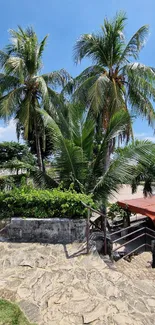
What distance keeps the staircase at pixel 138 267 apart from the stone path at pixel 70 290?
175 centimetres

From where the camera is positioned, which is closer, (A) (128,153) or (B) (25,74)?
(A) (128,153)

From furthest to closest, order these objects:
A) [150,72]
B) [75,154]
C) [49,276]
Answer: [150,72]
[75,154]
[49,276]

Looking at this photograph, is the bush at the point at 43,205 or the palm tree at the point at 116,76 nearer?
the bush at the point at 43,205

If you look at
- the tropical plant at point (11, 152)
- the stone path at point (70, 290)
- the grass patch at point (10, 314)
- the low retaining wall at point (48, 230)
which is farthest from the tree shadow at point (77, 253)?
the tropical plant at point (11, 152)

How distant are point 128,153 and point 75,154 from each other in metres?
1.54

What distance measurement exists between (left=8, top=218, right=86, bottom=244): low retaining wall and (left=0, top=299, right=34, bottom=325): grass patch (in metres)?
1.87

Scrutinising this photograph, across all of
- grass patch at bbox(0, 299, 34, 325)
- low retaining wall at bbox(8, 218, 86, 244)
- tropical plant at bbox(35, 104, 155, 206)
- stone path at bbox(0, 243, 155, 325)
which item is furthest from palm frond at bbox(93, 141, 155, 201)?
grass patch at bbox(0, 299, 34, 325)

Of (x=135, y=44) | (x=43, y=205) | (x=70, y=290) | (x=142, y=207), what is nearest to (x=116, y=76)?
(x=135, y=44)

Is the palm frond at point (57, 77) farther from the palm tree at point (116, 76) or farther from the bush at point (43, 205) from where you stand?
the bush at point (43, 205)

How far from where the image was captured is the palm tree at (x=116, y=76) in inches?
361

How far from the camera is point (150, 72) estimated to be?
9.16 metres

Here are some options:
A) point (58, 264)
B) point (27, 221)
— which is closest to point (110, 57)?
point (27, 221)

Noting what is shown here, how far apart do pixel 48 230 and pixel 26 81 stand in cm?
803

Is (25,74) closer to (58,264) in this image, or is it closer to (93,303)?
(58,264)
